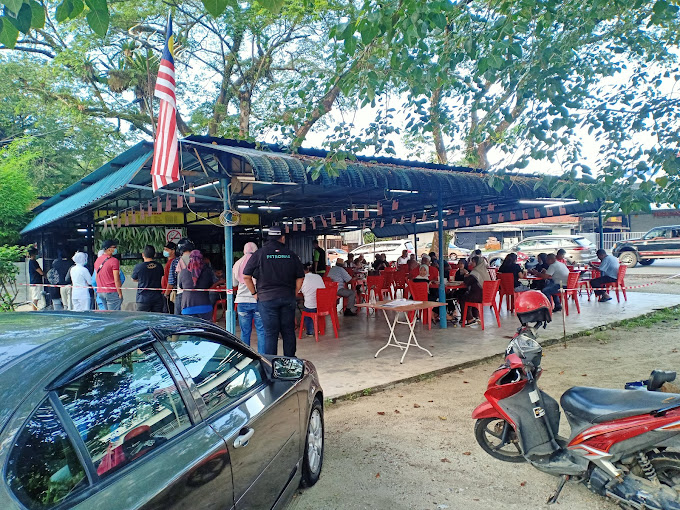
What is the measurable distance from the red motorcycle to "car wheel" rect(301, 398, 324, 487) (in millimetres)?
1119

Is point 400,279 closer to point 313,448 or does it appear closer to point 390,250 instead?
point 313,448

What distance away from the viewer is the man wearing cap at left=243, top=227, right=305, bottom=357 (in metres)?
5.16

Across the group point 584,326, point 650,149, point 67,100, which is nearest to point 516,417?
point 650,149

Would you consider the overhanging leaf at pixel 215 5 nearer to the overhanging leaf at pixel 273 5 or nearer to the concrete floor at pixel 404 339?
the overhanging leaf at pixel 273 5

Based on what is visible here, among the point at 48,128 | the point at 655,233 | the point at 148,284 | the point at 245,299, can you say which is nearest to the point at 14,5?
the point at 245,299

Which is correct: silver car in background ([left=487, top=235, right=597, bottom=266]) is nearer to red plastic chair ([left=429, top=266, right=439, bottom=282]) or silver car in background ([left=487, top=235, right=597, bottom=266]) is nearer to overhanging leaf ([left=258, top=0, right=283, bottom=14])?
red plastic chair ([left=429, top=266, right=439, bottom=282])

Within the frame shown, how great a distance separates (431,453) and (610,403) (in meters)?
1.38

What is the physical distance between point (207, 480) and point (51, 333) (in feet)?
2.57

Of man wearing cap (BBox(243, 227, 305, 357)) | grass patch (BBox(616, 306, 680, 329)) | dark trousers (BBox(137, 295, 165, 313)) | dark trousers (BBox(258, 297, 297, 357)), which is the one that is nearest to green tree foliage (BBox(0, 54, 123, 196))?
dark trousers (BBox(137, 295, 165, 313))

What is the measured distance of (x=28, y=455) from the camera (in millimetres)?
1227

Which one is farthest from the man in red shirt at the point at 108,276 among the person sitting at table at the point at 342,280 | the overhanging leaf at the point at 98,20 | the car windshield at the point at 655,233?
the car windshield at the point at 655,233

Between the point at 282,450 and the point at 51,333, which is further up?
the point at 51,333

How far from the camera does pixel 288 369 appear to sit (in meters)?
2.83

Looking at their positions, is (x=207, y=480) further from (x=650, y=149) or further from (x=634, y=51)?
(x=634, y=51)
